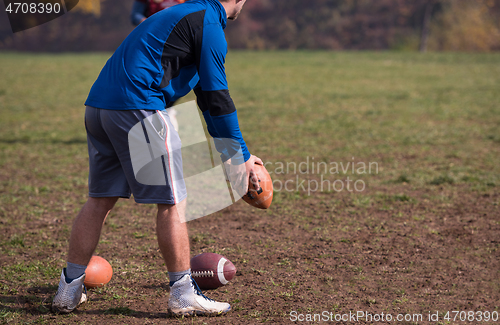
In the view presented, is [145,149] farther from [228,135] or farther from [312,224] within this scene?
[312,224]

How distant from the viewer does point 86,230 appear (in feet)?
8.90

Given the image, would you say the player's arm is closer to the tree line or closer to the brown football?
the brown football

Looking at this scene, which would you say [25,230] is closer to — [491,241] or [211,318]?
[211,318]

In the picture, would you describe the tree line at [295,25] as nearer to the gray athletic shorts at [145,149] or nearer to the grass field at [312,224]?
the grass field at [312,224]

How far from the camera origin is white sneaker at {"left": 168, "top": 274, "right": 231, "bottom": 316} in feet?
8.72

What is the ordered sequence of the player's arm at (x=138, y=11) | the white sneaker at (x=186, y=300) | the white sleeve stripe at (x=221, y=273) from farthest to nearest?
1. the player's arm at (x=138, y=11)
2. the white sleeve stripe at (x=221, y=273)
3. the white sneaker at (x=186, y=300)

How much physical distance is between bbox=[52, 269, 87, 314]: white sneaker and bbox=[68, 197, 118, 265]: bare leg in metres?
0.12

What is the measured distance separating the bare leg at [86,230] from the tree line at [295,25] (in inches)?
1532

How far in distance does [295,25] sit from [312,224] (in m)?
42.5

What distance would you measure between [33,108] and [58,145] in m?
3.69

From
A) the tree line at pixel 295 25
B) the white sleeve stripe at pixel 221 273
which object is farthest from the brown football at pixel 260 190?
the tree line at pixel 295 25

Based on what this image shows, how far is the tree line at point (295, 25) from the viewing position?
40.7m

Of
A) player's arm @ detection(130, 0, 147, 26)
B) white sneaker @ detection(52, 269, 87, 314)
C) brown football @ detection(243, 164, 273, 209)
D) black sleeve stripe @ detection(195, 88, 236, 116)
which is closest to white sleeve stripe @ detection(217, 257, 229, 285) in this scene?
brown football @ detection(243, 164, 273, 209)

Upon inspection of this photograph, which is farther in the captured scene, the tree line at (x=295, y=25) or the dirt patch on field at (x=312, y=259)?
the tree line at (x=295, y=25)
